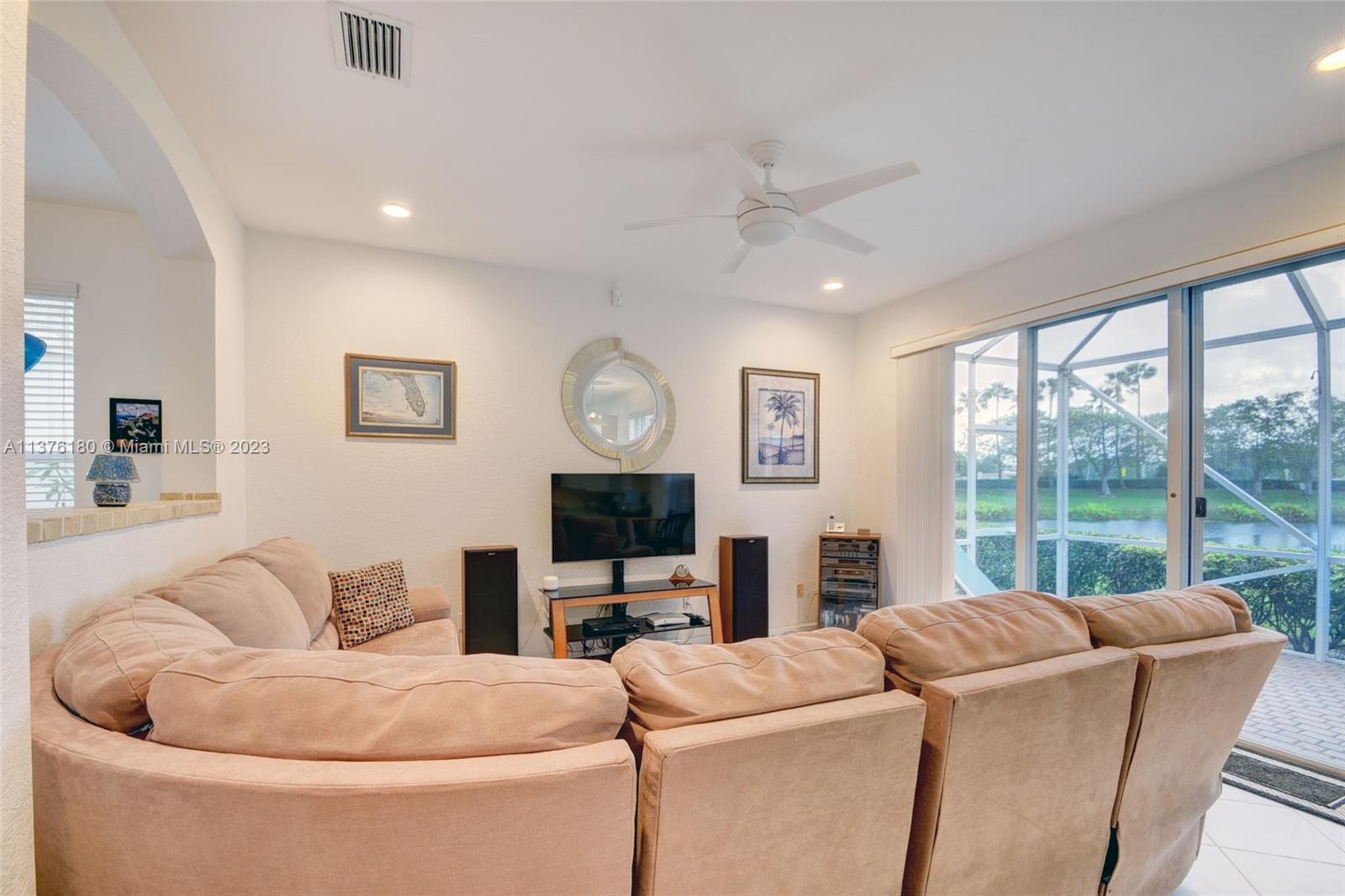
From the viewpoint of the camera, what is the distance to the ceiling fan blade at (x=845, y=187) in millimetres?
2037

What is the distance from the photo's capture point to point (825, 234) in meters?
2.55

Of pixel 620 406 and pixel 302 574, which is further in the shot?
pixel 620 406

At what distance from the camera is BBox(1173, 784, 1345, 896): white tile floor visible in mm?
1777

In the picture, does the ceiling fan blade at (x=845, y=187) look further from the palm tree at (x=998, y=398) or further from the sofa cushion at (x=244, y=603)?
the sofa cushion at (x=244, y=603)

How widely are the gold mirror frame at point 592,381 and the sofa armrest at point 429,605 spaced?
56.4 inches

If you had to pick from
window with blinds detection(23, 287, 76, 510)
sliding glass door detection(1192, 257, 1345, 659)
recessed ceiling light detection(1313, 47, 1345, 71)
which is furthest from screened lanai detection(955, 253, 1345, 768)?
window with blinds detection(23, 287, 76, 510)

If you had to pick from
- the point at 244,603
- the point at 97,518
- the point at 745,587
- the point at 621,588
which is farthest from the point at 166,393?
the point at 745,587

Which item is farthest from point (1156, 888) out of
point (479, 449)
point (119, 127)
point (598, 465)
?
point (119, 127)

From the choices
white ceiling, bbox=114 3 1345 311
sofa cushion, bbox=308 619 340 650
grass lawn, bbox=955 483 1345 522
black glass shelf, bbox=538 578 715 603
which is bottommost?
black glass shelf, bbox=538 578 715 603

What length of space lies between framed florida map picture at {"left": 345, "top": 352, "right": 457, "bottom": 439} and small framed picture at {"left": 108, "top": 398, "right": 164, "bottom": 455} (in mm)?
858

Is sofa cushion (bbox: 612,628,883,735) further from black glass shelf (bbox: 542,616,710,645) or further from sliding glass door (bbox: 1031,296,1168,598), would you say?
sliding glass door (bbox: 1031,296,1168,598)

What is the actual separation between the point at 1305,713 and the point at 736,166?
357cm

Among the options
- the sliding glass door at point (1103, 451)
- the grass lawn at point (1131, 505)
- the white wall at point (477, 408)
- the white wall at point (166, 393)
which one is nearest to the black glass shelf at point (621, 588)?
the white wall at point (477, 408)

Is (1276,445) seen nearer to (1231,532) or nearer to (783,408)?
(1231,532)
